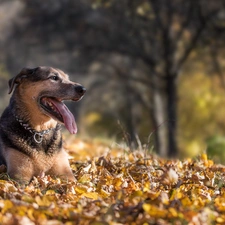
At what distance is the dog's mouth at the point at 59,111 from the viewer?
6.14 meters

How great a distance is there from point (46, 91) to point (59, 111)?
318 millimetres

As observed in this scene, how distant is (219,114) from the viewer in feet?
123

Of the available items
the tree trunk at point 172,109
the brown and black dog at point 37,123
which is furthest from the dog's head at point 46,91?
the tree trunk at point 172,109

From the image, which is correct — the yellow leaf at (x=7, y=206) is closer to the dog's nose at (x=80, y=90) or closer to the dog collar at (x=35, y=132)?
the dog collar at (x=35, y=132)

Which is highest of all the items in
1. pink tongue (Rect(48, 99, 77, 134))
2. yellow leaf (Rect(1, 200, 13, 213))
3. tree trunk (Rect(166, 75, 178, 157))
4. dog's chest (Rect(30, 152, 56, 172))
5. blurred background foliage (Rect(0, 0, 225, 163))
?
blurred background foliage (Rect(0, 0, 225, 163))

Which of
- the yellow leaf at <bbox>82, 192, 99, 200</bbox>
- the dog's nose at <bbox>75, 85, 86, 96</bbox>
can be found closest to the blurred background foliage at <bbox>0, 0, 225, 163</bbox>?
the dog's nose at <bbox>75, 85, 86, 96</bbox>

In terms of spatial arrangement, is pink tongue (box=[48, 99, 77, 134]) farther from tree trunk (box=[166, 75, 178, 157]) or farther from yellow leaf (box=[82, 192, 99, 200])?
tree trunk (box=[166, 75, 178, 157])

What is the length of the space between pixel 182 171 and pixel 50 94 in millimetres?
1909

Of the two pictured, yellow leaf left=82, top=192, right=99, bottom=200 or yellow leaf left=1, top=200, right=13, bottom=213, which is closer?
yellow leaf left=1, top=200, right=13, bottom=213

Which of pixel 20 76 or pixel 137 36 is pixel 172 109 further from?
pixel 20 76

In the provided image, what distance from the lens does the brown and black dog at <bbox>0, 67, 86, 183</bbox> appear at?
620cm

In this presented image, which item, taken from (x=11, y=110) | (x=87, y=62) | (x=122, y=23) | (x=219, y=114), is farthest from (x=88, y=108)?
(x=11, y=110)

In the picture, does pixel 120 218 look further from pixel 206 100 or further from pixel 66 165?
pixel 206 100

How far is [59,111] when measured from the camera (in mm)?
6250
